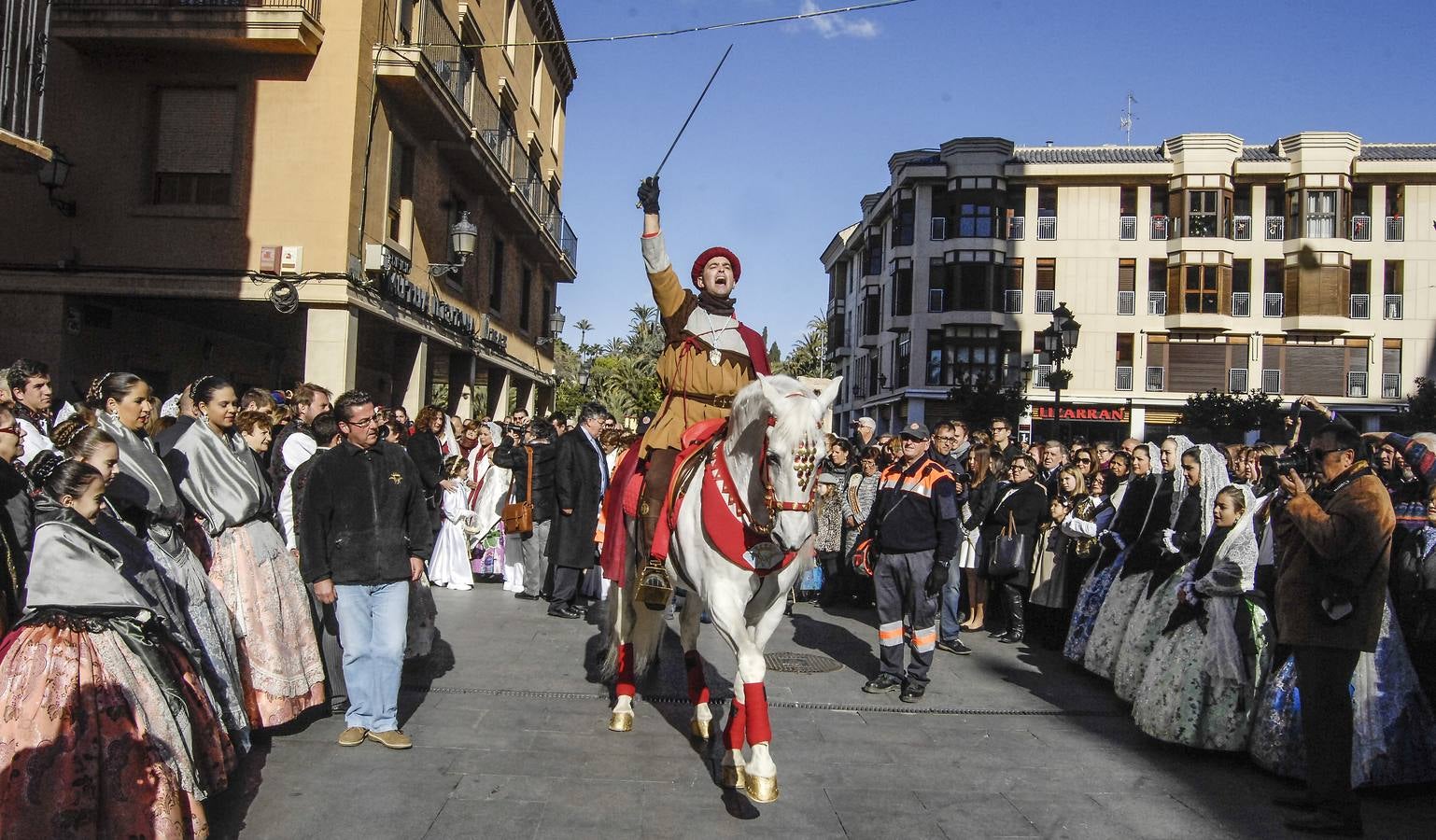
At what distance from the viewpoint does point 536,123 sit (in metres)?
26.5

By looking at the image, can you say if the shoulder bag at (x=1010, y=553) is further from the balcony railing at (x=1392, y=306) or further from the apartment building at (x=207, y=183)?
the balcony railing at (x=1392, y=306)

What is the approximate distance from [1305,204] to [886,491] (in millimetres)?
39744

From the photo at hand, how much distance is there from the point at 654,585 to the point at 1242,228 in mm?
42164

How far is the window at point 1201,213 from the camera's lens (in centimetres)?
3828

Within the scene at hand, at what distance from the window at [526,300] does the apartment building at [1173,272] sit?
1974cm

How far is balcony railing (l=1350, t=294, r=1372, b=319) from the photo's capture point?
3847 cm

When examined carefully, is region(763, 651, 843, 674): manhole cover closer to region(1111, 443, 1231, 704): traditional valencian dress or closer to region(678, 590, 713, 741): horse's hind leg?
region(678, 590, 713, 741): horse's hind leg

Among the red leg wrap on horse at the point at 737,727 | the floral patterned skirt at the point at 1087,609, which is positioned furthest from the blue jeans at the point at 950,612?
the red leg wrap on horse at the point at 737,727

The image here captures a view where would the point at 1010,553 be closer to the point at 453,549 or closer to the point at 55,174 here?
the point at 453,549

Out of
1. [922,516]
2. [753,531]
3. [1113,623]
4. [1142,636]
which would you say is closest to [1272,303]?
[1113,623]

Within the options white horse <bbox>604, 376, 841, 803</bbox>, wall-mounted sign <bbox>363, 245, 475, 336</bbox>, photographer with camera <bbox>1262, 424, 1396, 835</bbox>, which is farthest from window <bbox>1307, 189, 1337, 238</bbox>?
white horse <bbox>604, 376, 841, 803</bbox>

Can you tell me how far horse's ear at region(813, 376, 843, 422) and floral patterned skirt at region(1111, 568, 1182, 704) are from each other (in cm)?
369

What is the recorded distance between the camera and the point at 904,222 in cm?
4303

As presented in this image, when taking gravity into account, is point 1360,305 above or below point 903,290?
A: below
